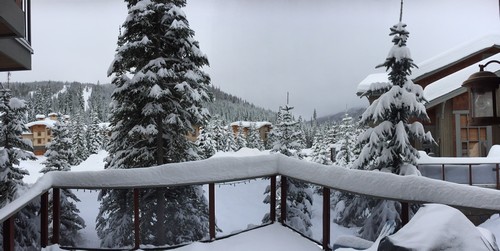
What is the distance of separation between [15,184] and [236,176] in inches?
532

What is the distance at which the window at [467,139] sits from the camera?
1225 centimetres

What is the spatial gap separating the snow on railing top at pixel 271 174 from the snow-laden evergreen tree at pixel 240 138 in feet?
148

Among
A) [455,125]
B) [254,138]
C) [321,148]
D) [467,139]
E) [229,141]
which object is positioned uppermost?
[455,125]

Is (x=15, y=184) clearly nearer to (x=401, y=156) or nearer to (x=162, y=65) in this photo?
(x=162, y=65)

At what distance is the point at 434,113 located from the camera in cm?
1316

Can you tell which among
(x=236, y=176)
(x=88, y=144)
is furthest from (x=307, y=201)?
(x=88, y=144)

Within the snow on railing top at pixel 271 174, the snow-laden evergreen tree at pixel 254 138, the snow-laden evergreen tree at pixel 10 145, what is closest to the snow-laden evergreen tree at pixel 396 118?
the snow on railing top at pixel 271 174

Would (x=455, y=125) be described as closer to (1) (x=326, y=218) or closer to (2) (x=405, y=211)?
(1) (x=326, y=218)

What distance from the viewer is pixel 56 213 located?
4.49 metres

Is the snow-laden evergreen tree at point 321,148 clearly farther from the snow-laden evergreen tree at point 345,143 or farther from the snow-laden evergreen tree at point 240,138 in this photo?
the snow-laden evergreen tree at point 240,138

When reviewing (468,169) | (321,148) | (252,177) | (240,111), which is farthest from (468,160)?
(240,111)

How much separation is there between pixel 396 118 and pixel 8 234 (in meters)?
7.67

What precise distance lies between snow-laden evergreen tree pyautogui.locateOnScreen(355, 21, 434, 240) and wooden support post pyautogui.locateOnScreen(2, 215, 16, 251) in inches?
277

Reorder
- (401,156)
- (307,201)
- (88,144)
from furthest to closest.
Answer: (88,144), (401,156), (307,201)
